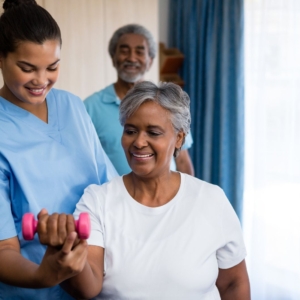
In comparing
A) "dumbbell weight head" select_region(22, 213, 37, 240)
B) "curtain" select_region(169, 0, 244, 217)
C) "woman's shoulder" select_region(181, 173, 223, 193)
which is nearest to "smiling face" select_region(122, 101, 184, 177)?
"woman's shoulder" select_region(181, 173, 223, 193)

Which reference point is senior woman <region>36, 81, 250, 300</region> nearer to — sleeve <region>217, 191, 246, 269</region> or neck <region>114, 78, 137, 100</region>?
sleeve <region>217, 191, 246, 269</region>

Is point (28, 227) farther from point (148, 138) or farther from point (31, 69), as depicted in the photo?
point (148, 138)

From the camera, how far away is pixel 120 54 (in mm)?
2871

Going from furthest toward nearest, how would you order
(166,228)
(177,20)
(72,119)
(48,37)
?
1. (177,20)
2. (72,119)
3. (166,228)
4. (48,37)

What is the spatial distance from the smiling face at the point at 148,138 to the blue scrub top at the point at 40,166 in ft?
0.48

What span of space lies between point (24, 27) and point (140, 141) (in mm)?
482

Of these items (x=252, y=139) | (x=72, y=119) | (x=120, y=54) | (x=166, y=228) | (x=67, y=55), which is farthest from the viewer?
(x=252, y=139)

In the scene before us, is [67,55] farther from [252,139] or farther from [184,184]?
[184,184]

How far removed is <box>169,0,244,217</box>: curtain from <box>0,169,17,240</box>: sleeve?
2.54m

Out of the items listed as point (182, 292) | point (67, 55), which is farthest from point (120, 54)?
point (182, 292)

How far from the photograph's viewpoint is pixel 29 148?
1.50m

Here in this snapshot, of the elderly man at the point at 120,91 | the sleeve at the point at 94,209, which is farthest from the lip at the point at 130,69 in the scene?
the sleeve at the point at 94,209

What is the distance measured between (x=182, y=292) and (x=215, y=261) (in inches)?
6.5

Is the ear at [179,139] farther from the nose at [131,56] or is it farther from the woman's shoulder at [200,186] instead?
the nose at [131,56]
